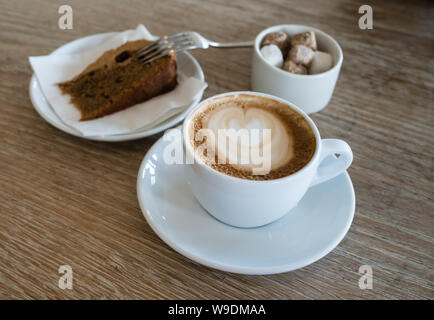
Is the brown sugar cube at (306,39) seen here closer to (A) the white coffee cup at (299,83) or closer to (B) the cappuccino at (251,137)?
(A) the white coffee cup at (299,83)

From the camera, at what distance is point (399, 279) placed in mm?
675

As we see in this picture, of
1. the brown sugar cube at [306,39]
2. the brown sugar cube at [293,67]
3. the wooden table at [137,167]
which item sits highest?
the brown sugar cube at [306,39]

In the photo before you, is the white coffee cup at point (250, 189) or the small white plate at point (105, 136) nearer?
the white coffee cup at point (250, 189)

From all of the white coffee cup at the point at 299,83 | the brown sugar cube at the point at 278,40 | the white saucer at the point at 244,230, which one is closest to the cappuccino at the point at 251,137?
the white saucer at the point at 244,230

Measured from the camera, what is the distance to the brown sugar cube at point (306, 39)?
1032 mm

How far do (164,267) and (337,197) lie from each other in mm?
332

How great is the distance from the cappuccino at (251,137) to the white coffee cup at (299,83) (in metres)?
0.21

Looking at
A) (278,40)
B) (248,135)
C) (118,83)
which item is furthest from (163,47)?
(248,135)

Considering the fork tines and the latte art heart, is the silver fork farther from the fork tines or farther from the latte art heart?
the latte art heart

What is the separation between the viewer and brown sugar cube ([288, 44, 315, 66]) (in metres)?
1.00

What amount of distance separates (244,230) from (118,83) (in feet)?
1.75

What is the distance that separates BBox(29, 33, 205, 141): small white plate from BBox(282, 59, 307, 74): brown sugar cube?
0.69 ft

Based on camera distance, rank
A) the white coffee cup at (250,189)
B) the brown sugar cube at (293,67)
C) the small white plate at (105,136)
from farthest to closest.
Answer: the brown sugar cube at (293,67) → the small white plate at (105,136) → the white coffee cup at (250,189)
